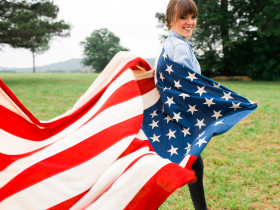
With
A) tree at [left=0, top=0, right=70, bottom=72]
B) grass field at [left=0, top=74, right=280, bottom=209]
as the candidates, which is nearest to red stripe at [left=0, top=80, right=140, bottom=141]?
grass field at [left=0, top=74, right=280, bottom=209]

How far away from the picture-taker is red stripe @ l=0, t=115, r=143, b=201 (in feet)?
5.18

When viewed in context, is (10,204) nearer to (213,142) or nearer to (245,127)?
(213,142)

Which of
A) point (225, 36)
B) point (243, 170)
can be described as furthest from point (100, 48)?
point (243, 170)

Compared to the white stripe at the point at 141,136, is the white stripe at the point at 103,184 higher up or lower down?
lower down

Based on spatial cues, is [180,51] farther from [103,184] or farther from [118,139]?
[103,184]

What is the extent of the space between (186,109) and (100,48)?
58.0m

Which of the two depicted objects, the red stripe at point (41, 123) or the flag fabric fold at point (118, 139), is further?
the red stripe at point (41, 123)

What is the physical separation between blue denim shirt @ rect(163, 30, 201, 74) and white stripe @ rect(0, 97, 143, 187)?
44 cm

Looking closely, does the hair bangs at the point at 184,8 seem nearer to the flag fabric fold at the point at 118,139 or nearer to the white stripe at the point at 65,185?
the flag fabric fold at the point at 118,139

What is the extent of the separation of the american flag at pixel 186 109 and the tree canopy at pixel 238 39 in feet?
58.9

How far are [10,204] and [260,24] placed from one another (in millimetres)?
19716

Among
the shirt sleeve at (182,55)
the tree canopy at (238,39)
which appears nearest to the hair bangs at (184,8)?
the shirt sleeve at (182,55)

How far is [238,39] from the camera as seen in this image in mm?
18703

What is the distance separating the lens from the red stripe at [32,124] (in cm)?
186
